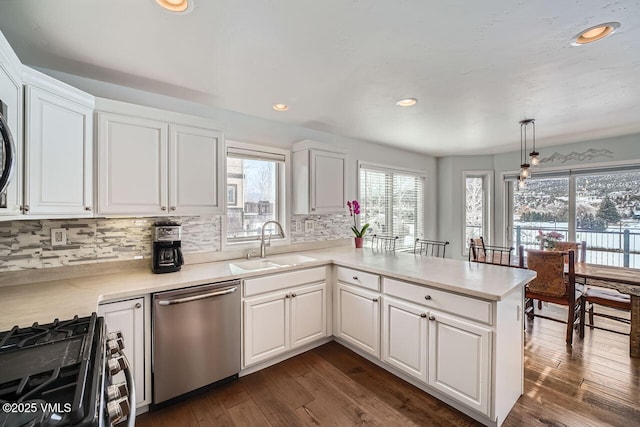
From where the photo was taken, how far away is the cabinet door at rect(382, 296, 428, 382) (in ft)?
6.77

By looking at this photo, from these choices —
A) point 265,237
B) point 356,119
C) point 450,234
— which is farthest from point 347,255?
point 450,234

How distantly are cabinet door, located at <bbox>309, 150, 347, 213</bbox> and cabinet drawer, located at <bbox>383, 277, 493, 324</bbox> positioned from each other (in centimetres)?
125

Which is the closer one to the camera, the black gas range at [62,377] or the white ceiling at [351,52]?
the black gas range at [62,377]

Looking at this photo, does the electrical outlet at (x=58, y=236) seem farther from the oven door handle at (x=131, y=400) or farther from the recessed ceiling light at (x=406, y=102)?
the recessed ceiling light at (x=406, y=102)

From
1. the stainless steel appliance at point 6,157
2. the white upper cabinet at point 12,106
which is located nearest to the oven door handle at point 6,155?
the stainless steel appliance at point 6,157

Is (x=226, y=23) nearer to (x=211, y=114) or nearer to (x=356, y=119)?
(x=211, y=114)

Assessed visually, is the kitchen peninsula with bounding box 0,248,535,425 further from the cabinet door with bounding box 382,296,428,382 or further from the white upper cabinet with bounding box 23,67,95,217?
the white upper cabinet with bounding box 23,67,95,217

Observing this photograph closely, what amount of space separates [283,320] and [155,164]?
1661 millimetres

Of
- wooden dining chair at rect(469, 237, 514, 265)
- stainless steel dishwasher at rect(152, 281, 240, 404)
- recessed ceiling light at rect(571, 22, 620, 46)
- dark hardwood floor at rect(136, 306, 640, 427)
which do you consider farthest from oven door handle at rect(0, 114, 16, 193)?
wooden dining chair at rect(469, 237, 514, 265)

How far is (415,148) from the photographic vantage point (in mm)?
4609

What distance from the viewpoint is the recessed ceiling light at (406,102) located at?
2.53 meters

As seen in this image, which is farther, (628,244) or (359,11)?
(628,244)

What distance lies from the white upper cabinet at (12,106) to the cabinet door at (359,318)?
2.34 meters

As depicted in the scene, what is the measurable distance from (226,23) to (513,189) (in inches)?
212
